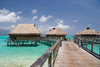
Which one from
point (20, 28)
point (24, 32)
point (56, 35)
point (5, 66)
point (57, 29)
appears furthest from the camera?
point (57, 29)

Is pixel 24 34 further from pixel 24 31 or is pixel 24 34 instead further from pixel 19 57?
pixel 19 57

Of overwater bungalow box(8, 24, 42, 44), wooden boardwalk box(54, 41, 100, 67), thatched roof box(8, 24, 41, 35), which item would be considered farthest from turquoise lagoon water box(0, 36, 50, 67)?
thatched roof box(8, 24, 41, 35)

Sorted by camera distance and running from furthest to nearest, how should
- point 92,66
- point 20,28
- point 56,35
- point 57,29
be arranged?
point 57,29 < point 56,35 < point 20,28 < point 92,66

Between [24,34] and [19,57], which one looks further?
[24,34]

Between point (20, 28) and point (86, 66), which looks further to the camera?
point (20, 28)

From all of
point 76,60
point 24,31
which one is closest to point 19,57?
point 76,60

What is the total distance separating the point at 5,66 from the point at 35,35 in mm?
15513

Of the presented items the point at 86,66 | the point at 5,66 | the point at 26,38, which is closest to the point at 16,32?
the point at 26,38

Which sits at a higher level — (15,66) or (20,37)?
(20,37)

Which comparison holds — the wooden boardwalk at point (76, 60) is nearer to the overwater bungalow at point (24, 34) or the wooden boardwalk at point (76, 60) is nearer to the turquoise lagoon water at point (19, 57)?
the turquoise lagoon water at point (19, 57)

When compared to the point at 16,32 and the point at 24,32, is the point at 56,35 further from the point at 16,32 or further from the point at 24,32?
the point at 16,32

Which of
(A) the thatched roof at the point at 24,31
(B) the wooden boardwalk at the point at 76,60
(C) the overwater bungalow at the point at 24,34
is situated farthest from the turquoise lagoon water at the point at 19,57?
(A) the thatched roof at the point at 24,31

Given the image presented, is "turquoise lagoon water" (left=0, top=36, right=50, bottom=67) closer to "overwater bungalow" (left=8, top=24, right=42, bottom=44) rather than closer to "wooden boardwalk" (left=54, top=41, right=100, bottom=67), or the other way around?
"wooden boardwalk" (left=54, top=41, right=100, bottom=67)

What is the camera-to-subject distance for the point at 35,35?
24203mm
